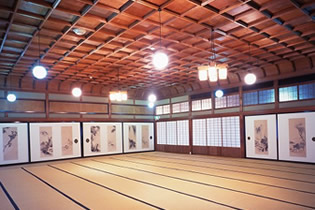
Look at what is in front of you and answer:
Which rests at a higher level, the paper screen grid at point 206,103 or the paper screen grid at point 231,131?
the paper screen grid at point 206,103

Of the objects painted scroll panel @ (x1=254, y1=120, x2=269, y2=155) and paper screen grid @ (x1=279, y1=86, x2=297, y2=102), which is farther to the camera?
painted scroll panel @ (x1=254, y1=120, x2=269, y2=155)

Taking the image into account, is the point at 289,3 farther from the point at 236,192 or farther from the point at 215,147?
the point at 215,147

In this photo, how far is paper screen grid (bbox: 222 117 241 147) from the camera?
1016 centimetres

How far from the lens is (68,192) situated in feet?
17.3

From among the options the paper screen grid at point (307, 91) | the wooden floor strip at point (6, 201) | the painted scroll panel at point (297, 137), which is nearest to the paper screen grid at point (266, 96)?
the paper screen grid at point (307, 91)

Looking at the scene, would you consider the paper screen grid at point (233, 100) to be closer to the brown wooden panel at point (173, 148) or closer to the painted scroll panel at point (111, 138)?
the brown wooden panel at point (173, 148)

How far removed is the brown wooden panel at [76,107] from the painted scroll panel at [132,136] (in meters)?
1.79

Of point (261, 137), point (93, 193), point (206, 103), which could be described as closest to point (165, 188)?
point (93, 193)

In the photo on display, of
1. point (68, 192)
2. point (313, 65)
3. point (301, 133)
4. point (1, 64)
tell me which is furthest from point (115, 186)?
point (313, 65)

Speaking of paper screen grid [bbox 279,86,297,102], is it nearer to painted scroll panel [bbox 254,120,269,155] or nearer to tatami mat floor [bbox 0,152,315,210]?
painted scroll panel [bbox 254,120,269,155]

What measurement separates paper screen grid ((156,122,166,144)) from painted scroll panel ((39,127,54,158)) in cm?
601

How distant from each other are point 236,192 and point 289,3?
3901mm

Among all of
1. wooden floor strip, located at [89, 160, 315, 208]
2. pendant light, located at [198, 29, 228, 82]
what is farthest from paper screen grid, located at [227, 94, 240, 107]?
pendant light, located at [198, 29, 228, 82]

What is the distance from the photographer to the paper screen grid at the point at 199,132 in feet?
37.9
